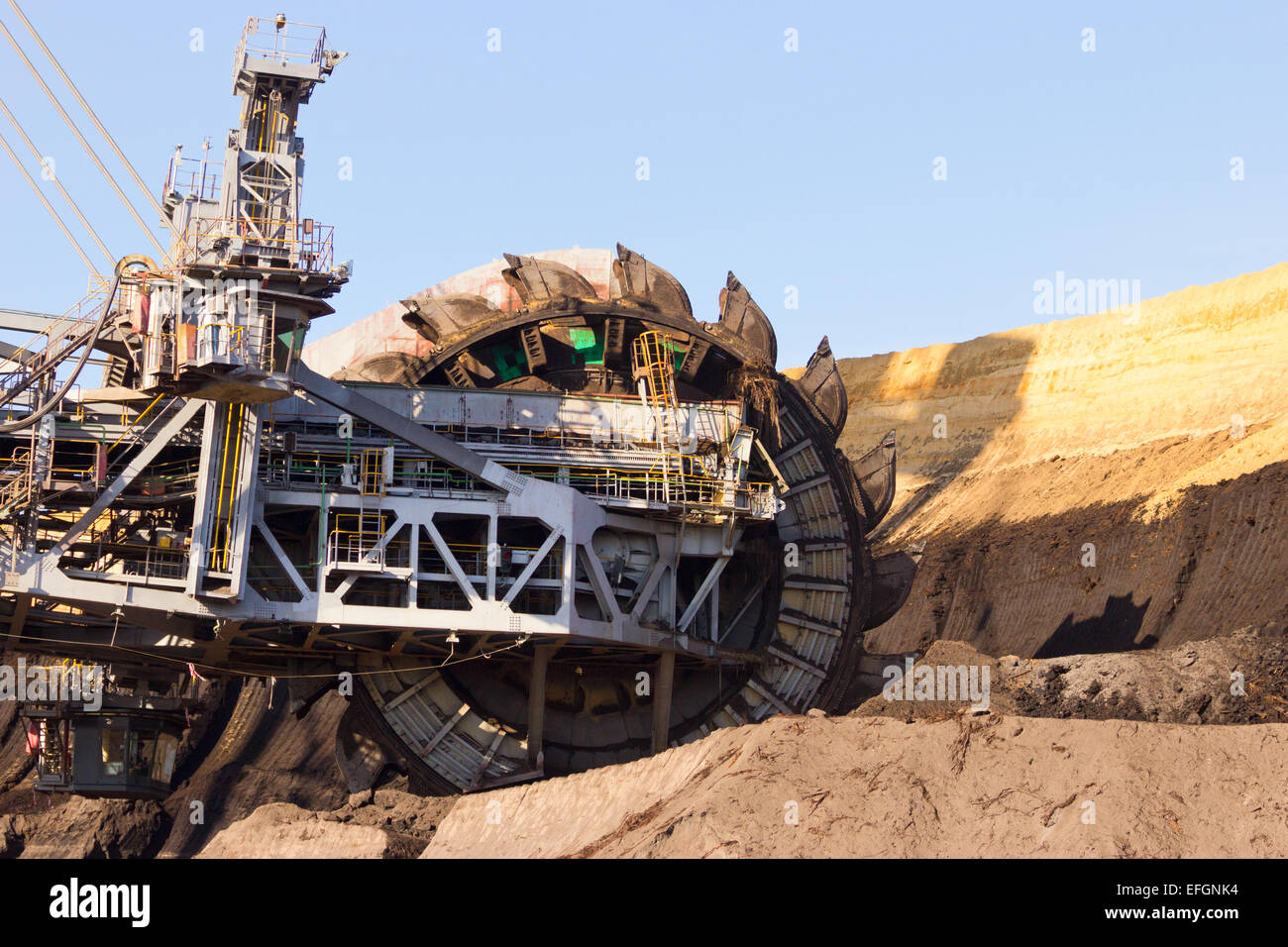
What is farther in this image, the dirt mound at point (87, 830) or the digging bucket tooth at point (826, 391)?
the dirt mound at point (87, 830)

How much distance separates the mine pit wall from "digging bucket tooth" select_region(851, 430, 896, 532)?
688 cm

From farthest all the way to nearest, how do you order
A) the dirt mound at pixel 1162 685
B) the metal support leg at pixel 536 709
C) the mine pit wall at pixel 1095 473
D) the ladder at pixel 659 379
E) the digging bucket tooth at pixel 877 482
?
the mine pit wall at pixel 1095 473
the digging bucket tooth at pixel 877 482
the ladder at pixel 659 379
the metal support leg at pixel 536 709
the dirt mound at pixel 1162 685

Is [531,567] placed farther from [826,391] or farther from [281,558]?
[826,391]

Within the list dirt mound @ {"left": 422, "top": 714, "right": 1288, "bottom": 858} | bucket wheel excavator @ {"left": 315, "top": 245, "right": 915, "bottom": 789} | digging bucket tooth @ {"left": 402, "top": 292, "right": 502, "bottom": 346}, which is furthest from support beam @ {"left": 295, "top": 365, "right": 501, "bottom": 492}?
dirt mound @ {"left": 422, "top": 714, "right": 1288, "bottom": 858}

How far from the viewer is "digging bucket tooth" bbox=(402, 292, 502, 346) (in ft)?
97.0

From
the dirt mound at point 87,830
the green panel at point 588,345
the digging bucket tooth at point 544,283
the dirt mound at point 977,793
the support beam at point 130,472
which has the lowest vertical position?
the dirt mound at point 87,830

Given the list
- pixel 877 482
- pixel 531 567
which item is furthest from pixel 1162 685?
pixel 877 482

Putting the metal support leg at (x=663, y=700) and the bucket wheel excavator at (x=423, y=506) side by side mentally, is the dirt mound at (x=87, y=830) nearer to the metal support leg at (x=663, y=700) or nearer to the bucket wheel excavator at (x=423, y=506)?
the bucket wheel excavator at (x=423, y=506)

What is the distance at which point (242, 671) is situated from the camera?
1076 inches

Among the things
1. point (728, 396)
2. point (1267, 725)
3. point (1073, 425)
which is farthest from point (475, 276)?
point (1073, 425)

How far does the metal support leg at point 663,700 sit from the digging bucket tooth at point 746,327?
19.3ft

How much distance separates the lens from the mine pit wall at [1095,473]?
37125 mm

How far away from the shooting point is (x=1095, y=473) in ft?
167

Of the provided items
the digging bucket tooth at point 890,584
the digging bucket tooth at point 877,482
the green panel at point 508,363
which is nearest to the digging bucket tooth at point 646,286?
the green panel at point 508,363
